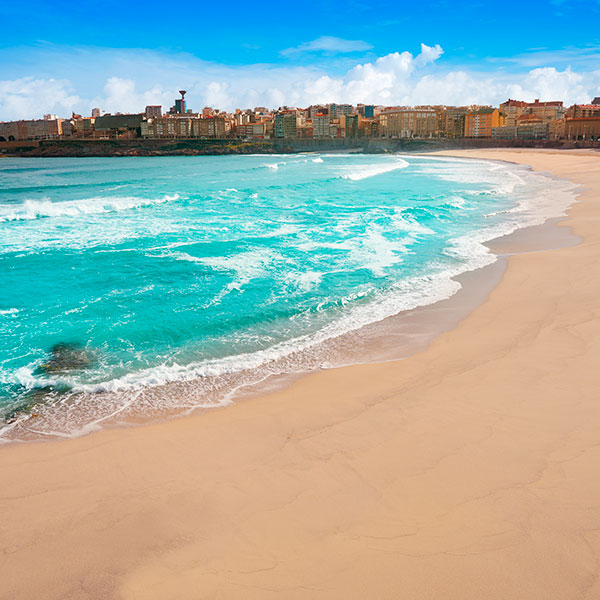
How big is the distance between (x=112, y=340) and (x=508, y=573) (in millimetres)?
6630

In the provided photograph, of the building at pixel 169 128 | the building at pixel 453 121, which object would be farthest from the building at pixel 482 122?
the building at pixel 169 128

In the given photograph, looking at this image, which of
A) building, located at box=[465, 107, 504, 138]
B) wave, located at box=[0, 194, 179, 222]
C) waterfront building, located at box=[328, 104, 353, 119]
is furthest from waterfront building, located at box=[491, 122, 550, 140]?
wave, located at box=[0, 194, 179, 222]

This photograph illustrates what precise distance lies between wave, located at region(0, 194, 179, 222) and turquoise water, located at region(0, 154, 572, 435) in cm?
18

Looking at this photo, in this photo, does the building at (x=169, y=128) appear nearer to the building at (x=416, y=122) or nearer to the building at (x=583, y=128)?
the building at (x=416, y=122)

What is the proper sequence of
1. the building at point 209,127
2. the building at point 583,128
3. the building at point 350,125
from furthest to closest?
1. the building at point 209,127
2. the building at point 350,125
3. the building at point 583,128

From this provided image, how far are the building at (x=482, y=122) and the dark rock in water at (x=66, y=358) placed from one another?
107910 mm

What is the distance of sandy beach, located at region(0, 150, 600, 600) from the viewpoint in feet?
10.2

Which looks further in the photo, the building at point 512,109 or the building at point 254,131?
the building at point 254,131

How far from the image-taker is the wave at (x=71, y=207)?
2216cm

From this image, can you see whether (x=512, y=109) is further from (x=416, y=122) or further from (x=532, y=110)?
(x=416, y=122)

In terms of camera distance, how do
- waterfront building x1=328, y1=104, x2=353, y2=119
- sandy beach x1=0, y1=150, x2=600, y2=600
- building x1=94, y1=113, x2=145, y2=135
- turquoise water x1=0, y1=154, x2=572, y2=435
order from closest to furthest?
sandy beach x1=0, y1=150, x2=600, y2=600
turquoise water x1=0, y1=154, x2=572, y2=435
building x1=94, y1=113, x2=145, y2=135
waterfront building x1=328, y1=104, x2=353, y2=119

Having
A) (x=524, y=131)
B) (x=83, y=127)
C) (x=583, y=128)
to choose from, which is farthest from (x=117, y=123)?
(x=583, y=128)

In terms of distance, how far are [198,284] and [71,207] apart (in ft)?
53.9

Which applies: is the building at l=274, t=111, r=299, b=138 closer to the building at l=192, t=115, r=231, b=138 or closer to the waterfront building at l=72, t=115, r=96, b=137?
the building at l=192, t=115, r=231, b=138
